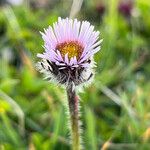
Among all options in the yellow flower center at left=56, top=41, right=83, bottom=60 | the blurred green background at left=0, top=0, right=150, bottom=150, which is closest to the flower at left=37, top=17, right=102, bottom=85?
the yellow flower center at left=56, top=41, right=83, bottom=60

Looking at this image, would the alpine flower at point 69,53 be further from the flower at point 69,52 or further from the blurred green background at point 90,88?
the blurred green background at point 90,88

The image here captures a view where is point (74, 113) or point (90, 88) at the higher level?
point (90, 88)

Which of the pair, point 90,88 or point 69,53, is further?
point 90,88

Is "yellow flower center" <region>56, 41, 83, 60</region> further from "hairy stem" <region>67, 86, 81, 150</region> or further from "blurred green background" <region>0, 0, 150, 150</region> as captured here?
"blurred green background" <region>0, 0, 150, 150</region>

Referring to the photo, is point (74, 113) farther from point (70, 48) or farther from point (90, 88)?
point (90, 88)

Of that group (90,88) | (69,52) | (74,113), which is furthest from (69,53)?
(90,88)

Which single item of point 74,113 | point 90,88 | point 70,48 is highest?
point 90,88

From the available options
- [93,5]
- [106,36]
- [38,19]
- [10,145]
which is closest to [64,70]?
[10,145]

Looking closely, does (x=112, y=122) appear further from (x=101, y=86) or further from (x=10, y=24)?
(x=10, y=24)

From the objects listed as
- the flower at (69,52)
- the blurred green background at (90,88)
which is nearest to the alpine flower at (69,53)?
the flower at (69,52)
